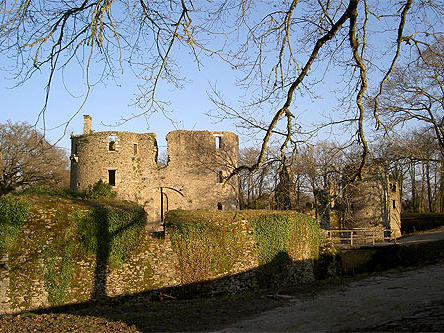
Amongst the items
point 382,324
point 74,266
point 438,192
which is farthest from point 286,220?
point 438,192

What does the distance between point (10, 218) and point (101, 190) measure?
12.3 meters

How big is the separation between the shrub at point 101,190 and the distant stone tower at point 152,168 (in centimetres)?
60

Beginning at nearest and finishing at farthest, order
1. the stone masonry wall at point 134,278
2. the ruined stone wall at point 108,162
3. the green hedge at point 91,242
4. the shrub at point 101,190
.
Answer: the stone masonry wall at point 134,278, the green hedge at point 91,242, the shrub at point 101,190, the ruined stone wall at point 108,162

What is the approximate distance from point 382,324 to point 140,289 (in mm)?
9167

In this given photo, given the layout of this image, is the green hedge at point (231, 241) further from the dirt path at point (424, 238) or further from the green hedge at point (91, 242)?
the dirt path at point (424, 238)

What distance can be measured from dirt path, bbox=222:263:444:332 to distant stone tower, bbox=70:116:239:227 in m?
16.0

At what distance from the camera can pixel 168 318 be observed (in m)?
9.34

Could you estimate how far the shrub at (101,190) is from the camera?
24.7 m

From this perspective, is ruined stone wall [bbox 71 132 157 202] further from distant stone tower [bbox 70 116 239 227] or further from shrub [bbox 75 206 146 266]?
shrub [bbox 75 206 146 266]

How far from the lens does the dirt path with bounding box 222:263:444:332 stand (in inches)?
227

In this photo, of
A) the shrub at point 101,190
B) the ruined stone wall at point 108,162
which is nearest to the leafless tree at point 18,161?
the ruined stone wall at point 108,162

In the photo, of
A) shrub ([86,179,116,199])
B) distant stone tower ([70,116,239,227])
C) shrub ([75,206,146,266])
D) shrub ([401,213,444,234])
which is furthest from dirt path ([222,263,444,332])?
shrub ([401,213,444,234])

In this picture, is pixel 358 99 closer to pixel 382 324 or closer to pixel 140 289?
pixel 382 324

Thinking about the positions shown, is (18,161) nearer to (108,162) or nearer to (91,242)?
(108,162)
